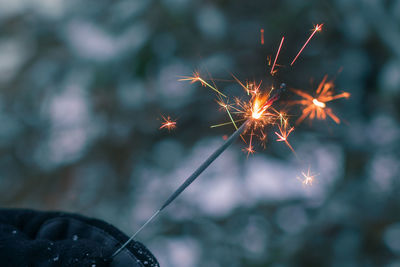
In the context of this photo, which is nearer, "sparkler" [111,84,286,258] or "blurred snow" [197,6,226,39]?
"sparkler" [111,84,286,258]

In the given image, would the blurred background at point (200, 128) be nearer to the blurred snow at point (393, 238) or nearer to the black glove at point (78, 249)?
the blurred snow at point (393, 238)

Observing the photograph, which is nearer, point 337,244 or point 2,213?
point 2,213

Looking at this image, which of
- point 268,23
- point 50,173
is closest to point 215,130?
point 268,23

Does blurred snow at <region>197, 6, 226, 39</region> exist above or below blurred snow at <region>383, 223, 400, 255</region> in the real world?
above

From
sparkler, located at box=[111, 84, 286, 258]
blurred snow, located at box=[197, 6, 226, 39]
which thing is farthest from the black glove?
blurred snow, located at box=[197, 6, 226, 39]

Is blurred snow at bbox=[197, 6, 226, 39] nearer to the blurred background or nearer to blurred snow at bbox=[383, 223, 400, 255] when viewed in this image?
the blurred background

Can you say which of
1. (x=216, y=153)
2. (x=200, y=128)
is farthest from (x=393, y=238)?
(x=216, y=153)

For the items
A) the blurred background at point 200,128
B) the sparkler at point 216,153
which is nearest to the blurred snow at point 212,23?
the blurred background at point 200,128

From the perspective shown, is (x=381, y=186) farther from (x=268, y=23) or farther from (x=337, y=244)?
(x=268, y=23)
